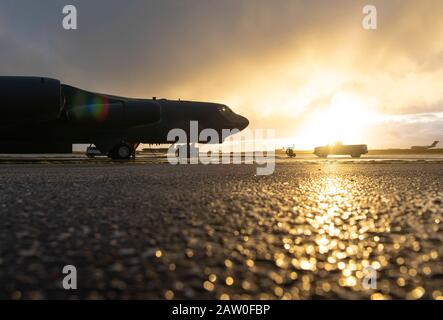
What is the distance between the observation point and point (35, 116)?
15.1 metres

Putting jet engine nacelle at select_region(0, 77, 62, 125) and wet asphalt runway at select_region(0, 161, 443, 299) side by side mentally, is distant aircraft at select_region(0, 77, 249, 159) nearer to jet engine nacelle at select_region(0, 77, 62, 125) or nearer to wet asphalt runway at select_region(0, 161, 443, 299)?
jet engine nacelle at select_region(0, 77, 62, 125)

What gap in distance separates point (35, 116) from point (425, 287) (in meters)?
15.8

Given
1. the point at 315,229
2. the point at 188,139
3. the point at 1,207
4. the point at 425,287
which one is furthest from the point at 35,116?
the point at 425,287

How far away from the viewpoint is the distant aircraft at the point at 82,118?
14820mm

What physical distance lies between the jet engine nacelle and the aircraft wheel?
12.1 feet

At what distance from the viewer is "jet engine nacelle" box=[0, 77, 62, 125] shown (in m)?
14.6

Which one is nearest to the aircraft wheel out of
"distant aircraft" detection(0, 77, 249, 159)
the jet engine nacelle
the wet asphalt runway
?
"distant aircraft" detection(0, 77, 249, 159)

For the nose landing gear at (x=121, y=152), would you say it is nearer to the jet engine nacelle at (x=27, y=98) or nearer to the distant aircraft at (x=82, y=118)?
the distant aircraft at (x=82, y=118)

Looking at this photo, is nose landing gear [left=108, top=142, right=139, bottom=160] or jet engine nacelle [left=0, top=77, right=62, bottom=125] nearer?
jet engine nacelle [left=0, top=77, right=62, bottom=125]

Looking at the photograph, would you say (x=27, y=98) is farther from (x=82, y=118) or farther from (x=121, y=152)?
(x=121, y=152)

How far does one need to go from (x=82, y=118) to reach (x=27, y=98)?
8.99 feet

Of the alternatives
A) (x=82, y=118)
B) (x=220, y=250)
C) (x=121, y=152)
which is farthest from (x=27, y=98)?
(x=220, y=250)
